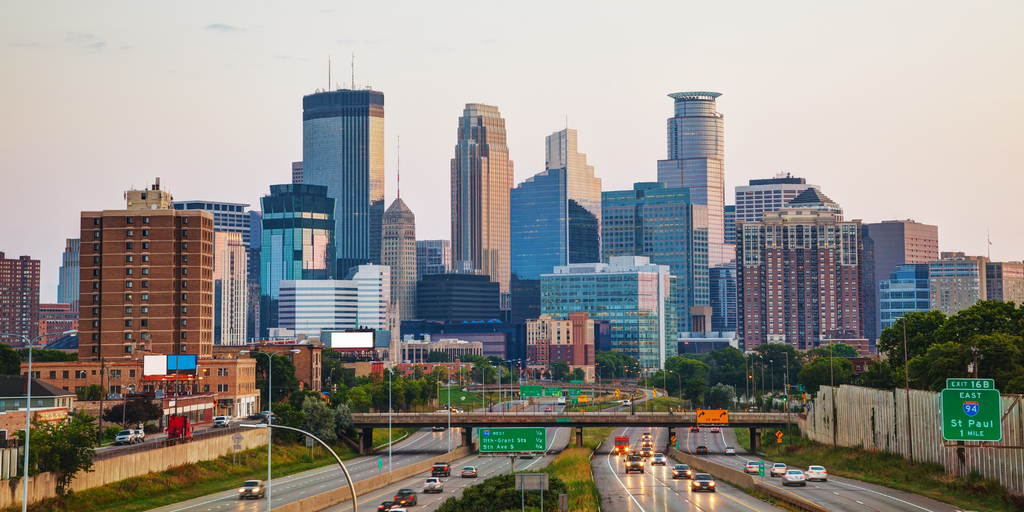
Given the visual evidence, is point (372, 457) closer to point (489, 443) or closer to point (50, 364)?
point (50, 364)

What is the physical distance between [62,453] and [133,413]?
52742 millimetres

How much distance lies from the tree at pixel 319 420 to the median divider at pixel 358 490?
18096mm

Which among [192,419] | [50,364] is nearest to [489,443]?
[192,419]

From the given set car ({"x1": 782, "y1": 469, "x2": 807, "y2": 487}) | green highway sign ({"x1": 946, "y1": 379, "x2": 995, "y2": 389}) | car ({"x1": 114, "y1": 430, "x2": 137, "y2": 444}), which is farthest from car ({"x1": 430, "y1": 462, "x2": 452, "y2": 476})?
green highway sign ({"x1": 946, "y1": 379, "x2": 995, "y2": 389})

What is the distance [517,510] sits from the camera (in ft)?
246

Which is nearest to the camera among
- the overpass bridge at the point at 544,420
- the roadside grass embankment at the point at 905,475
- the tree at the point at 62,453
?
the roadside grass embankment at the point at 905,475

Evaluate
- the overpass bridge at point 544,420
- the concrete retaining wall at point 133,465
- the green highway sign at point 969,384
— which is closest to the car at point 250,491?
the concrete retaining wall at point 133,465

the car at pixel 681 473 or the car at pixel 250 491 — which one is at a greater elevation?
the car at pixel 250 491

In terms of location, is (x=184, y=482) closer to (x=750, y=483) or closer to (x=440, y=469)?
(x=440, y=469)

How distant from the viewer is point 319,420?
156 meters

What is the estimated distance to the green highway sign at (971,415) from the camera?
70688mm

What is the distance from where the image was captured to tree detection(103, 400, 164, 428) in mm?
140875

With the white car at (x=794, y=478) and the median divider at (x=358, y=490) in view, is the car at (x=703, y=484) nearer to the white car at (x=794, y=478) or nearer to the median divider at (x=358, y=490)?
the white car at (x=794, y=478)

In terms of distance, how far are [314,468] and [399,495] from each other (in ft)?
162
